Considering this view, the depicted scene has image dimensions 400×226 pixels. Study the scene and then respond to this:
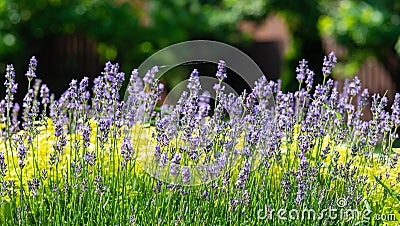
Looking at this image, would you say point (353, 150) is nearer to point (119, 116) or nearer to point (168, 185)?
point (168, 185)

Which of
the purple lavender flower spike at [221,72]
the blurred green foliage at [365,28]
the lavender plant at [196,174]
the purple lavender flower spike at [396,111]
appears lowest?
the lavender plant at [196,174]

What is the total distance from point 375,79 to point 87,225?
12.0 m

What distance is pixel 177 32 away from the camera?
40.9 ft

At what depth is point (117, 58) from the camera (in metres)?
13.1

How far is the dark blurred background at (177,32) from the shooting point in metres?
11.8

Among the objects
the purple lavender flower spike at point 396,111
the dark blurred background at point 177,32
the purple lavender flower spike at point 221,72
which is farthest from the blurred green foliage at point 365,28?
the purple lavender flower spike at point 221,72

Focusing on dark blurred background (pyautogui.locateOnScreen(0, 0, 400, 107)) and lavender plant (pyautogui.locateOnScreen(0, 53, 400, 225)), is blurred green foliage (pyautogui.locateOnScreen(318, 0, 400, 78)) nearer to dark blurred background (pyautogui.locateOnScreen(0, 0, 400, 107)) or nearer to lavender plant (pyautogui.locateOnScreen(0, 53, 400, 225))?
dark blurred background (pyautogui.locateOnScreen(0, 0, 400, 107))

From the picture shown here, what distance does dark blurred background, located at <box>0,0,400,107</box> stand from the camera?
38.7 feet

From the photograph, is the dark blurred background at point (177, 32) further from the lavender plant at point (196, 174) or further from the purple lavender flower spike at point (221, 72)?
the purple lavender flower spike at point (221, 72)

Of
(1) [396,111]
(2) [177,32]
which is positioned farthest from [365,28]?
(1) [396,111]

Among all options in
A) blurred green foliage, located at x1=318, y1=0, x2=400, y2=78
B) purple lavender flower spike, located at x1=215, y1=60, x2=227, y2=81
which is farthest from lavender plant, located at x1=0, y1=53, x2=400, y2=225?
blurred green foliage, located at x1=318, y1=0, x2=400, y2=78

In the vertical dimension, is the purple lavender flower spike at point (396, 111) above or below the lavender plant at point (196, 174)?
above

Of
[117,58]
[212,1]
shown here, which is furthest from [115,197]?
[212,1]

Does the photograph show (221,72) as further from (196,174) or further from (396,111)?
(396,111)
